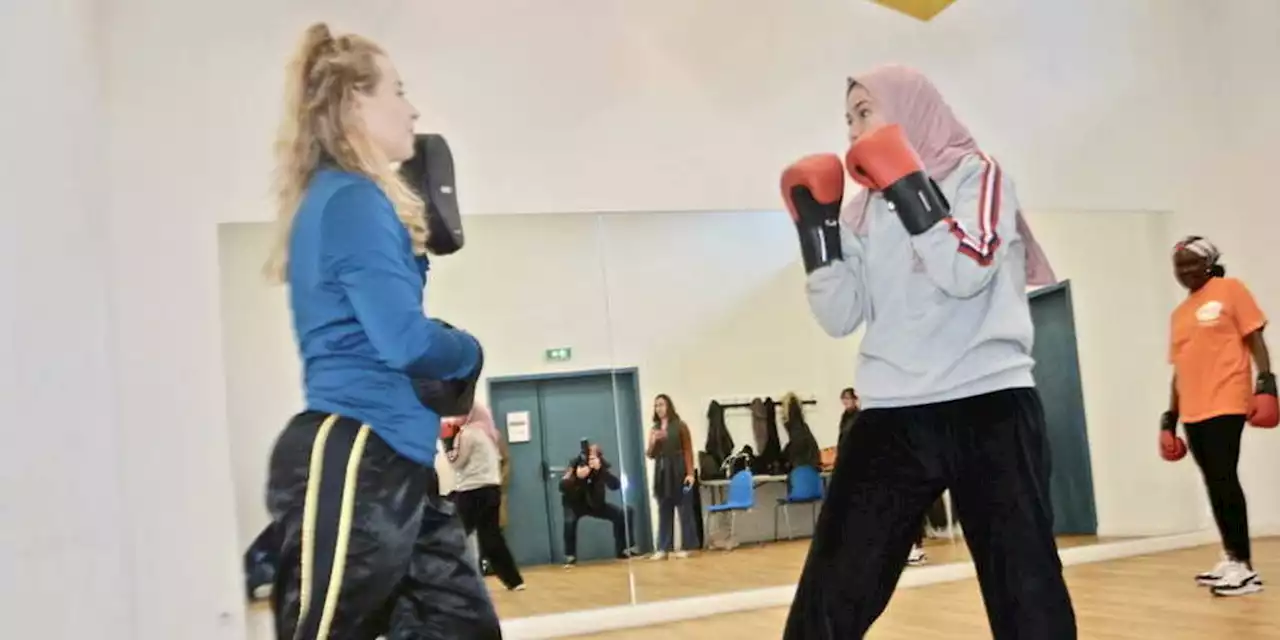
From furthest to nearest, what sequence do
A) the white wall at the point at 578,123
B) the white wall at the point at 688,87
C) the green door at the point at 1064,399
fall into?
1. the green door at the point at 1064,399
2. the white wall at the point at 688,87
3. the white wall at the point at 578,123

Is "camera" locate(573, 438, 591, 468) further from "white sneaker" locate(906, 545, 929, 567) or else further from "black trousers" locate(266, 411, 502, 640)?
"black trousers" locate(266, 411, 502, 640)

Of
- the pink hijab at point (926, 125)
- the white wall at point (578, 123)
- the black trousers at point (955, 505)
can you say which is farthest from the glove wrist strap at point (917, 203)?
the white wall at point (578, 123)

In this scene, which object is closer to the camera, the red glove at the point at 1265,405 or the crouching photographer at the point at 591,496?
the red glove at the point at 1265,405

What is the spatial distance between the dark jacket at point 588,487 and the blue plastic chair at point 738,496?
0.56 m

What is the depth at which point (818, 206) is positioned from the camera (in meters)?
2.11

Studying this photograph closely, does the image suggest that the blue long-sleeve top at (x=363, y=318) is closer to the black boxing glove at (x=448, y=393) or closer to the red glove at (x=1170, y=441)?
the black boxing glove at (x=448, y=393)

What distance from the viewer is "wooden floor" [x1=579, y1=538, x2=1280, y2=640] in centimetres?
321

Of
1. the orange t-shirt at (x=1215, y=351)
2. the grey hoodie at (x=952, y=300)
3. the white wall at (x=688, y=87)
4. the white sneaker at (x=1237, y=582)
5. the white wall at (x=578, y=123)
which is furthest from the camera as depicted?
the white wall at (x=688, y=87)

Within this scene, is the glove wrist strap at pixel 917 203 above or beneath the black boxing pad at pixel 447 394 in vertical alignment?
above

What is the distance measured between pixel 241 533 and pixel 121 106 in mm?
1624

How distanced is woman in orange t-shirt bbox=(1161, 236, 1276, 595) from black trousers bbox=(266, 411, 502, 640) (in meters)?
3.12

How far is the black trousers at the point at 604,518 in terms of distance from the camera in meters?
4.96

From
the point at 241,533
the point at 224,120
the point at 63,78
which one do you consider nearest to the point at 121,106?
the point at 224,120

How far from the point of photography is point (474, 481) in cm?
477
